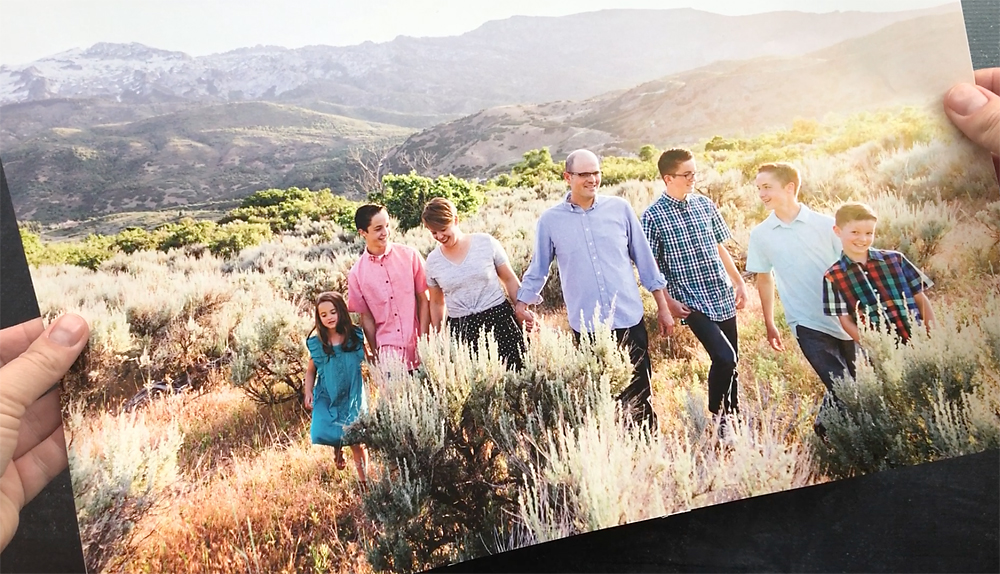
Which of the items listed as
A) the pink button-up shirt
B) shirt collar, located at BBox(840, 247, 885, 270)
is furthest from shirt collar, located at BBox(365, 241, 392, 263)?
shirt collar, located at BBox(840, 247, 885, 270)

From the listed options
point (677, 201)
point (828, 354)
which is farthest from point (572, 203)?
point (828, 354)

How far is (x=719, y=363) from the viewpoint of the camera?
133 inches

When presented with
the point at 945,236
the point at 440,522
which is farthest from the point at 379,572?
the point at 945,236

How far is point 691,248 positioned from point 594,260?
1.83 ft

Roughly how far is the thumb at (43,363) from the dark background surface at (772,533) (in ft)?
2.25

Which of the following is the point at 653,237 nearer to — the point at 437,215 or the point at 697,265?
the point at 697,265

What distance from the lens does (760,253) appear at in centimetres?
346

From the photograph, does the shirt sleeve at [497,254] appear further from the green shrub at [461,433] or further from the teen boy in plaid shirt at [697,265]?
the teen boy in plaid shirt at [697,265]

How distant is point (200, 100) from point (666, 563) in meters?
3.68

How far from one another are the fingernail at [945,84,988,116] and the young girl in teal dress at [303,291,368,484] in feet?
12.2

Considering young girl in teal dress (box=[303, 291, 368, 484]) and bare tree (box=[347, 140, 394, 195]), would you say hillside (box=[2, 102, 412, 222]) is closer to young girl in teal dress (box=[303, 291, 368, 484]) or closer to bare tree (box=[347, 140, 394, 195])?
bare tree (box=[347, 140, 394, 195])

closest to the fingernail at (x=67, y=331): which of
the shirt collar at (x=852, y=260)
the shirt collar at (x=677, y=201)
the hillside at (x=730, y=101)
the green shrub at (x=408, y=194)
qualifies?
the green shrub at (x=408, y=194)

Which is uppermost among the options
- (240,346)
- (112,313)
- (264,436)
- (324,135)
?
(324,135)

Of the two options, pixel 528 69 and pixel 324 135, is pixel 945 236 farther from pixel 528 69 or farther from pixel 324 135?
pixel 324 135
